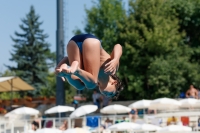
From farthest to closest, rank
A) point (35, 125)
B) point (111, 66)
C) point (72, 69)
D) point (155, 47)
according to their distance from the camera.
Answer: point (155, 47) < point (35, 125) < point (111, 66) < point (72, 69)

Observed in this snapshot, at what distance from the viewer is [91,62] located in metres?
7.25

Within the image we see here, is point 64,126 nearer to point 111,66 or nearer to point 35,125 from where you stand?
point 35,125

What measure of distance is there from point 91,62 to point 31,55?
42.5 m

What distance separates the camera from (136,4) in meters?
28.1

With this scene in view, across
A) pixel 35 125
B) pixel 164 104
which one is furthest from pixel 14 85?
pixel 164 104

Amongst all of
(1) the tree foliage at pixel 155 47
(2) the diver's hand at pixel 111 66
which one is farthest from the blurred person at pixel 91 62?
(1) the tree foliage at pixel 155 47

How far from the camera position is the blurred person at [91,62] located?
721 cm

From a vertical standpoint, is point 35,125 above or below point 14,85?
below

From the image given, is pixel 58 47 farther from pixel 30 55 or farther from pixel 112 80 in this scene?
pixel 30 55

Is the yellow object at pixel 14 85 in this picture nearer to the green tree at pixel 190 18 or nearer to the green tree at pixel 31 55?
the green tree at pixel 190 18

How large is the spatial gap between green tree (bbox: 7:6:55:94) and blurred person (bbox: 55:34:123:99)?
40.3 meters

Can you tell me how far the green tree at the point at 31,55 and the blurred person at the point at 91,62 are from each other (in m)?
40.3

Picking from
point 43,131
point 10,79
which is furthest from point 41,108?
point 43,131

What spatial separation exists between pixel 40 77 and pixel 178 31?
848 inches
